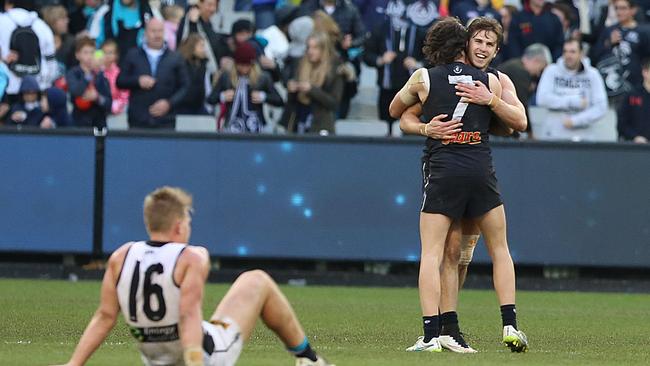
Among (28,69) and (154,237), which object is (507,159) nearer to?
(28,69)

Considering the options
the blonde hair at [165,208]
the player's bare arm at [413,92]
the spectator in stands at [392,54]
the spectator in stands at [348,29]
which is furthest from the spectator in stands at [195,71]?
the blonde hair at [165,208]

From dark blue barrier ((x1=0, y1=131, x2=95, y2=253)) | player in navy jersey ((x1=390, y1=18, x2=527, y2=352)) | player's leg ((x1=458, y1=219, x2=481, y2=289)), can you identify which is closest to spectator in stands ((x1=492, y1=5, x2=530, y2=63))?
dark blue barrier ((x1=0, y1=131, x2=95, y2=253))

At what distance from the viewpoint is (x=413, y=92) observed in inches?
403

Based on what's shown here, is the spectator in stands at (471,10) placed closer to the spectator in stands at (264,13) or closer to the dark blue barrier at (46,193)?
the spectator in stands at (264,13)

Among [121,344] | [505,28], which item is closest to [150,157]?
[505,28]

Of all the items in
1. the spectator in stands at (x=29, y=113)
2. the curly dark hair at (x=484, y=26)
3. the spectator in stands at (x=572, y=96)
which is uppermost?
the curly dark hair at (x=484, y=26)

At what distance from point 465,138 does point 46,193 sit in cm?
835

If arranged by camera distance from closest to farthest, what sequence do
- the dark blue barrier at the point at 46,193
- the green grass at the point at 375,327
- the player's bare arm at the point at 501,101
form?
the green grass at the point at 375,327 → the player's bare arm at the point at 501,101 → the dark blue barrier at the point at 46,193

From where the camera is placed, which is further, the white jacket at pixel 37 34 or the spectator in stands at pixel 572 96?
the white jacket at pixel 37 34

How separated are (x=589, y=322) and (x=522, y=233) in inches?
163


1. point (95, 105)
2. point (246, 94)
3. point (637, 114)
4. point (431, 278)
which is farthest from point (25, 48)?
point (431, 278)

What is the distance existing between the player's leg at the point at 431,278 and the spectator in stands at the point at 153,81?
8733mm

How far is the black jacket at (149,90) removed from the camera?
60.4 feet

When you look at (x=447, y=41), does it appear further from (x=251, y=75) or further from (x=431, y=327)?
(x=251, y=75)
